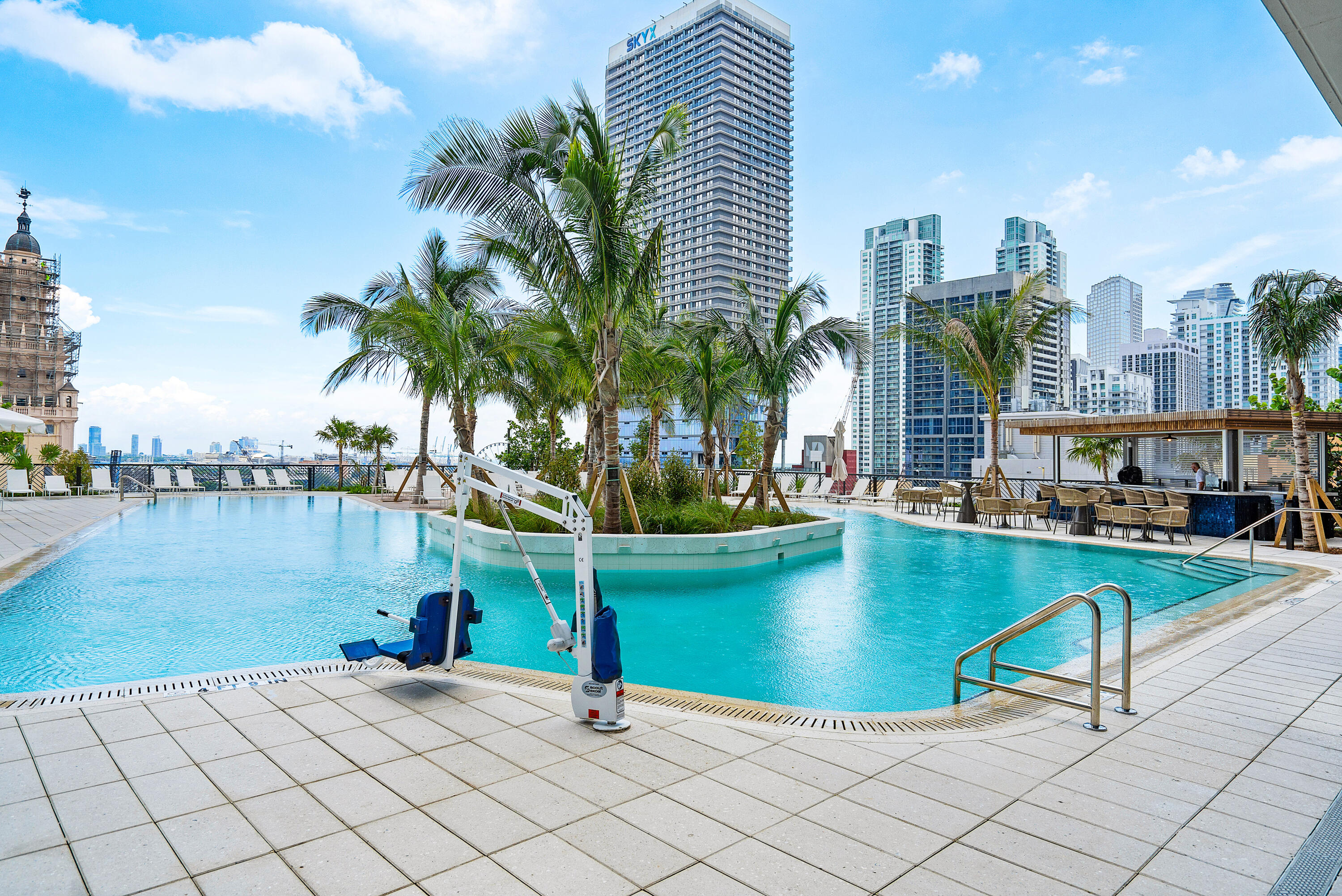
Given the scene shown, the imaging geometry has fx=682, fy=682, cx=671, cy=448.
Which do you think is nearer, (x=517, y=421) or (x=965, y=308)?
(x=965, y=308)

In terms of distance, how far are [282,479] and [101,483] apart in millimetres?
5431

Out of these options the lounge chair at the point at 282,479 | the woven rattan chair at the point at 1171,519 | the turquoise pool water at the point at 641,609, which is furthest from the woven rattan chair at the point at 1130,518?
the lounge chair at the point at 282,479

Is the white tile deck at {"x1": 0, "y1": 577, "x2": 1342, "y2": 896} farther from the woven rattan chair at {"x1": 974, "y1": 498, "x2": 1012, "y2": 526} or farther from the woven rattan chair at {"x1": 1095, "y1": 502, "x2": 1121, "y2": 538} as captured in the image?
the woven rattan chair at {"x1": 974, "y1": 498, "x2": 1012, "y2": 526}

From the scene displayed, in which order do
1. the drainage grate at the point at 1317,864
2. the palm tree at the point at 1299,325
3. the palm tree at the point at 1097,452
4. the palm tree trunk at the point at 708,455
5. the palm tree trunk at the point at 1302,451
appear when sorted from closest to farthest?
the drainage grate at the point at 1317,864
the palm tree at the point at 1299,325
the palm tree trunk at the point at 1302,451
the palm tree trunk at the point at 708,455
the palm tree at the point at 1097,452

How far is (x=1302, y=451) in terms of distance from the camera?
11.5 meters

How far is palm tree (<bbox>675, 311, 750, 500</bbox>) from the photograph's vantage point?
14.1 metres

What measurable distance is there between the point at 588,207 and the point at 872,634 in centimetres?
648

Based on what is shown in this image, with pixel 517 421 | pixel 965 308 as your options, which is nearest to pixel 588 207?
pixel 965 308

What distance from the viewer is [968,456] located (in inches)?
2211

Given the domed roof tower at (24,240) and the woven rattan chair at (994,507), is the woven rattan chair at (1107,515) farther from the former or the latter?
the domed roof tower at (24,240)

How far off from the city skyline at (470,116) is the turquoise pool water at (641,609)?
4407mm

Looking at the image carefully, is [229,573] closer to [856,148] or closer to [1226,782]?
[1226,782]

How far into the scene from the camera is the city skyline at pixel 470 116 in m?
11.9

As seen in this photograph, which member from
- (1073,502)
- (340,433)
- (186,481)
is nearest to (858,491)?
(1073,502)
